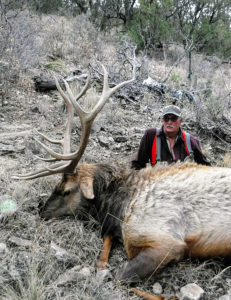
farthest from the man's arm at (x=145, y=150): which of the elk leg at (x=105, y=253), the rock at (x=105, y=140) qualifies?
the elk leg at (x=105, y=253)

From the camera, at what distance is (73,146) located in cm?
523

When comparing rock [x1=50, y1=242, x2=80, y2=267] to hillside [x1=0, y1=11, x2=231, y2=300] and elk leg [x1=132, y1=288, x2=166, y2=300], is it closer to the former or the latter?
hillside [x1=0, y1=11, x2=231, y2=300]

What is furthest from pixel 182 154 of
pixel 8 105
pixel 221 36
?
pixel 221 36

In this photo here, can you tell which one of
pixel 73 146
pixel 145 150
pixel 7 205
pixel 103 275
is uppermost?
pixel 145 150

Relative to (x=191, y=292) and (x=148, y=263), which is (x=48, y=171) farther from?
(x=191, y=292)

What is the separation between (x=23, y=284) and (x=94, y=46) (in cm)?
1102

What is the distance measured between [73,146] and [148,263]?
3053mm

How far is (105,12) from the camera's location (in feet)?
57.3

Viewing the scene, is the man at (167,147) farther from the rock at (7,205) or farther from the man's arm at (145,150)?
the rock at (7,205)

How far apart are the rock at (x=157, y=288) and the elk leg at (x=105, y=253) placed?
1.65 feet

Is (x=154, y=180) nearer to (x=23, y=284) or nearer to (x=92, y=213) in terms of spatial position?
(x=92, y=213)

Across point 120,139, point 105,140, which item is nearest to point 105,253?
point 105,140

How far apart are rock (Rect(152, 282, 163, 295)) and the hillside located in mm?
45

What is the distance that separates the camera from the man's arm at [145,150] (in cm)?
441
